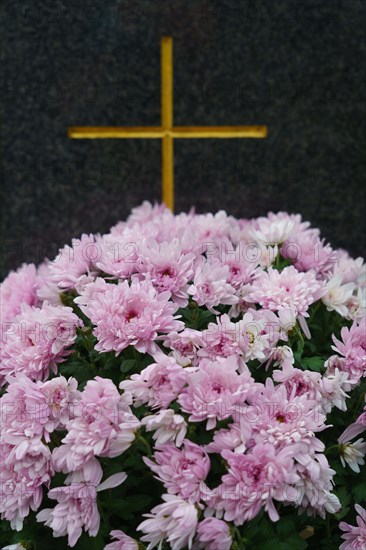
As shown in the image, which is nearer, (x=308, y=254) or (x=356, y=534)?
(x=356, y=534)

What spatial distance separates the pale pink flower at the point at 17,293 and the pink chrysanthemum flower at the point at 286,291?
0.43 meters

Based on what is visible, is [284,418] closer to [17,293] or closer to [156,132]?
[17,293]

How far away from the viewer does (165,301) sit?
114 centimetres

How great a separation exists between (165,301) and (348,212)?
1.41 meters

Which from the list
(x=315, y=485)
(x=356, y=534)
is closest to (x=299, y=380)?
(x=315, y=485)

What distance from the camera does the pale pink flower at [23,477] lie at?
109cm

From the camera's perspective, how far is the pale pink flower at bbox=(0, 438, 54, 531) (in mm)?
1089

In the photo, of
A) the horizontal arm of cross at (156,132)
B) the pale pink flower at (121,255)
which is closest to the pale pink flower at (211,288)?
the pale pink flower at (121,255)

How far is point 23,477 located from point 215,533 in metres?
0.30

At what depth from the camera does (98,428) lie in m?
1.03

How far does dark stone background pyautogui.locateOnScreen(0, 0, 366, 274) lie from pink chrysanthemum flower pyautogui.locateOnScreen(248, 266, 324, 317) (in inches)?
43.7

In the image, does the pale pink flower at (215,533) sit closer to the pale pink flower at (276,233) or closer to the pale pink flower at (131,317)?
the pale pink flower at (131,317)

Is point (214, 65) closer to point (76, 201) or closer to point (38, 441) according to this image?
point (76, 201)

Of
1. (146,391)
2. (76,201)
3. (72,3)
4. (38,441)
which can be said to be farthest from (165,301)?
(72,3)
